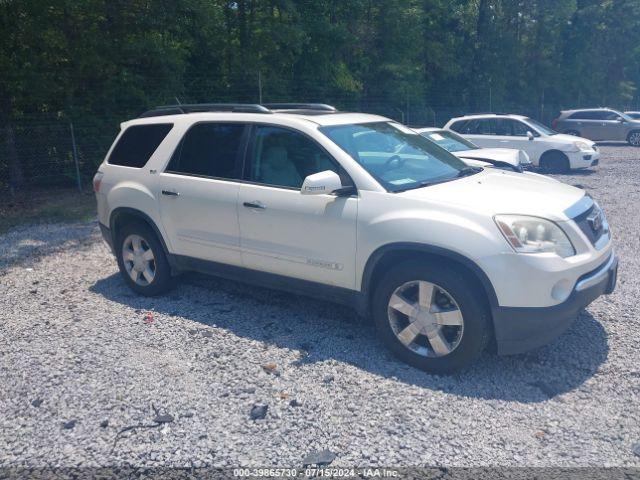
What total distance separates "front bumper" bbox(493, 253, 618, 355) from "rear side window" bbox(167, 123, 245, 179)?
2.57m

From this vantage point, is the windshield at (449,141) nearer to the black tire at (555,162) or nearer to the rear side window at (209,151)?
the black tire at (555,162)

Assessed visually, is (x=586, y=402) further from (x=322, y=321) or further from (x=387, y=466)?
(x=322, y=321)

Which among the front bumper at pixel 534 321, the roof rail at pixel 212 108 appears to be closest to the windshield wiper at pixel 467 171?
the front bumper at pixel 534 321

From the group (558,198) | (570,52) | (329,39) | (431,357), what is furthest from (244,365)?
(570,52)

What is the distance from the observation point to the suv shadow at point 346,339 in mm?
4074

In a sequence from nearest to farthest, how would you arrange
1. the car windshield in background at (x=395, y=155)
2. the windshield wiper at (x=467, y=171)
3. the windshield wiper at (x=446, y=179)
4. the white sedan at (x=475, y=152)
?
the windshield wiper at (x=446, y=179), the car windshield in background at (x=395, y=155), the windshield wiper at (x=467, y=171), the white sedan at (x=475, y=152)

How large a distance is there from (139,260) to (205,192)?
4.13ft

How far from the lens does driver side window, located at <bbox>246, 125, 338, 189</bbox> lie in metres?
4.78

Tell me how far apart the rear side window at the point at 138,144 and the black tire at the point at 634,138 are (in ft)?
77.2

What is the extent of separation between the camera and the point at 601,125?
24609 millimetres

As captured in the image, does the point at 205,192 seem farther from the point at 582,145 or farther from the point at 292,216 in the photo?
the point at 582,145

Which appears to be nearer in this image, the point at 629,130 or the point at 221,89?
the point at 221,89

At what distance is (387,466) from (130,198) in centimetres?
382

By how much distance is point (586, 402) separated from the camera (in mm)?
3795
